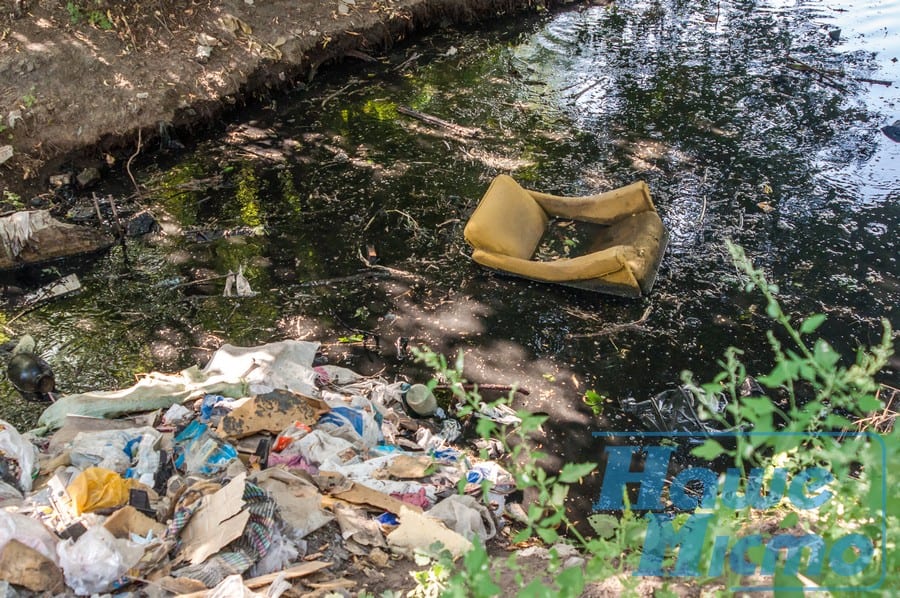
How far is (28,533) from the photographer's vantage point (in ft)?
11.2

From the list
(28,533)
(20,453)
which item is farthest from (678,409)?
(20,453)

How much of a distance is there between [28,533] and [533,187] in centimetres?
586

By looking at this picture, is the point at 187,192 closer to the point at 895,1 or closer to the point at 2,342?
the point at 2,342

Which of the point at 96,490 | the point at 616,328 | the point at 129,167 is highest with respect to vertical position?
the point at 129,167

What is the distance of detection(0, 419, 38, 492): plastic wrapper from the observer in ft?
13.6

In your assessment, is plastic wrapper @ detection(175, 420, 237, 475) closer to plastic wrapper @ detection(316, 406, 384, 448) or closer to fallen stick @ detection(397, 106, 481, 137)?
plastic wrapper @ detection(316, 406, 384, 448)

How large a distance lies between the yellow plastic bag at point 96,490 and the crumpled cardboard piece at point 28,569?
384 millimetres

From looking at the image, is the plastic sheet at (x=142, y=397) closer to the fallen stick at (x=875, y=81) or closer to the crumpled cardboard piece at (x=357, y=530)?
the crumpled cardboard piece at (x=357, y=530)

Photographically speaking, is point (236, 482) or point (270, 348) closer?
Result: point (236, 482)

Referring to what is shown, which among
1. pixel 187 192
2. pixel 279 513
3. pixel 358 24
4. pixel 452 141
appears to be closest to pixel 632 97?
pixel 452 141

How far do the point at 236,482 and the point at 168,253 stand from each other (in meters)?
4.09

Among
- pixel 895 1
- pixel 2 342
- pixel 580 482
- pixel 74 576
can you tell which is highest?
pixel 895 1

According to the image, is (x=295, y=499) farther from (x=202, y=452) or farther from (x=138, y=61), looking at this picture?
(x=138, y=61)

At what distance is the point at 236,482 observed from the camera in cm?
378
